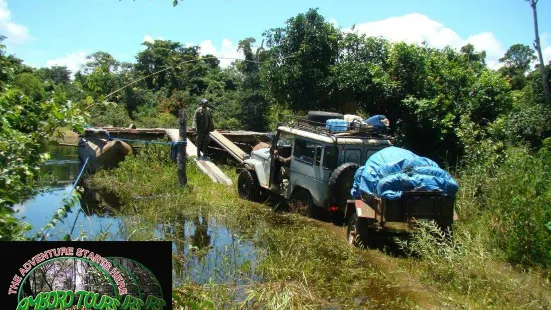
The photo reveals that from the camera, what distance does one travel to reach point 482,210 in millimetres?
8844

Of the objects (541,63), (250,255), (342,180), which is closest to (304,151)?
(342,180)

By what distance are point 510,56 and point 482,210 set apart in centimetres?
4758

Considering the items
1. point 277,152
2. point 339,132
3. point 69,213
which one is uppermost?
point 339,132

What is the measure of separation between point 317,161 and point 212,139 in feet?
23.6

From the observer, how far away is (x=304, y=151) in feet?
31.4

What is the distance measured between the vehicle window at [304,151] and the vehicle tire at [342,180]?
788mm

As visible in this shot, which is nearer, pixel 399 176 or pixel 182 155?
pixel 399 176

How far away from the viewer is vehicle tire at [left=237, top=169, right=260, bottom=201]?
36.4ft

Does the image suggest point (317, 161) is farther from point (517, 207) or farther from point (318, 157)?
point (517, 207)

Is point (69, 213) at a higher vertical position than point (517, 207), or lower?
lower

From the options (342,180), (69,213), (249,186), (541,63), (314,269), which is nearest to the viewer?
(314,269)

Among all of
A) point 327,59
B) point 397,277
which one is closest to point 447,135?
point 327,59

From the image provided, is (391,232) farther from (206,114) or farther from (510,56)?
(510,56)

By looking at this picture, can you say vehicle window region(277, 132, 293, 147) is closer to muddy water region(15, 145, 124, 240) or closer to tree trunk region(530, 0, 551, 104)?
muddy water region(15, 145, 124, 240)
